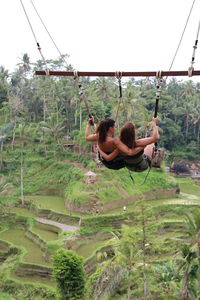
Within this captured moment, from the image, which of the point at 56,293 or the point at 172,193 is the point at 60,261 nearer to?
the point at 56,293

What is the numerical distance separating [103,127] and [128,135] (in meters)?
0.35

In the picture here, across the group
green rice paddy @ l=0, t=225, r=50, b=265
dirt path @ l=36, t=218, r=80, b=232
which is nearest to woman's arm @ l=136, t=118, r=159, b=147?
green rice paddy @ l=0, t=225, r=50, b=265

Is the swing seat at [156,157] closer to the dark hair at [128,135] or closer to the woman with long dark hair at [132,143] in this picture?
the woman with long dark hair at [132,143]

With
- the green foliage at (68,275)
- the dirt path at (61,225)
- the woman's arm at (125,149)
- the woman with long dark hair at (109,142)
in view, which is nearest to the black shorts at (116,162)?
the woman with long dark hair at (109,142)

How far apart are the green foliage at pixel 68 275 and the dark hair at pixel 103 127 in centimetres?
857

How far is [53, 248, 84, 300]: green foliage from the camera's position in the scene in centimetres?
1146

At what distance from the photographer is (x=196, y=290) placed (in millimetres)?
9281

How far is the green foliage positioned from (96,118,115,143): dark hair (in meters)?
8.57

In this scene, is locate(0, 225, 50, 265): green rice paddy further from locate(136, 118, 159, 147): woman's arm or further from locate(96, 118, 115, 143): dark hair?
→ locate(136, 118, 159, 147): woman's arm

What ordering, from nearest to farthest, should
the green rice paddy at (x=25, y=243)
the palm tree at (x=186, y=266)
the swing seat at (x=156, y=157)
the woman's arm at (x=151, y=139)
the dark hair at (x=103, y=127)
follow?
the woman's arm at (x=151, y=139)
the dark hair at (x=103, y=127)
the swing seat at (x=156, y=157)
the palm tree at (x=186, y=266)
the green rice paddy at (x=25, y=243)

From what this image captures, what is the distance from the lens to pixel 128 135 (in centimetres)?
382

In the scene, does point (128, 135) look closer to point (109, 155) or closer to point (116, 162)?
point (109, 155)

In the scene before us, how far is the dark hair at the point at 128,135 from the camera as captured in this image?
380cm

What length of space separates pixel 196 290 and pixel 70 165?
61.2 ft
